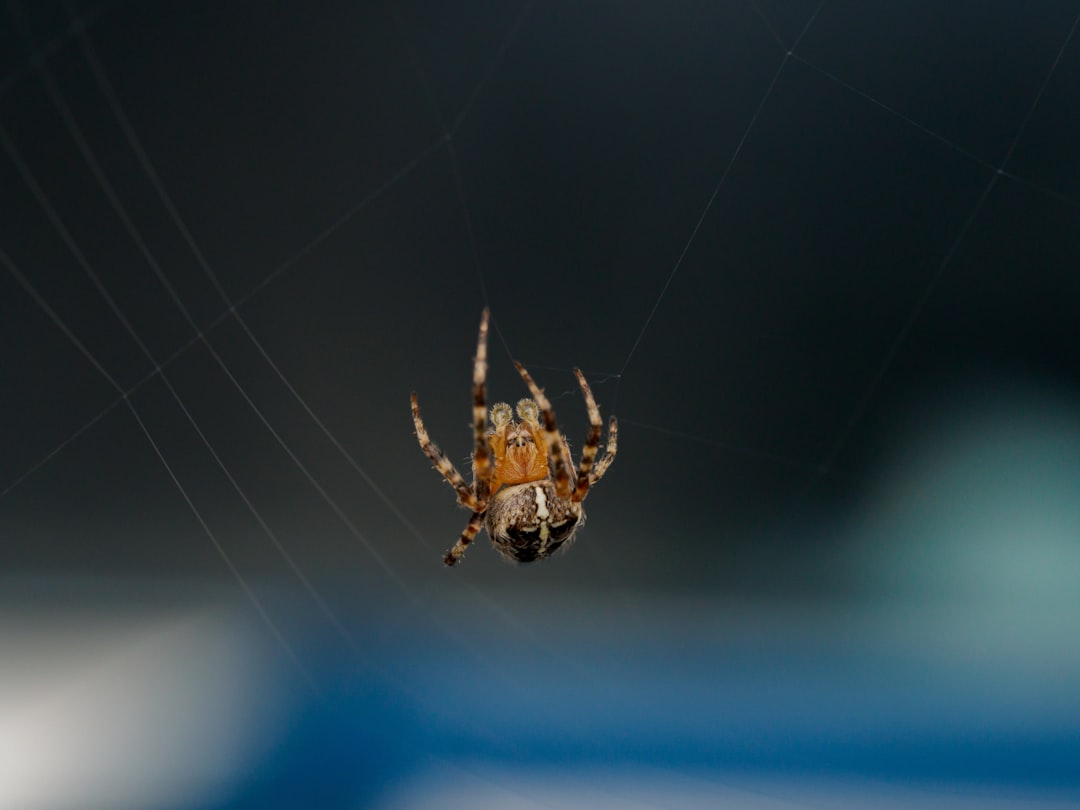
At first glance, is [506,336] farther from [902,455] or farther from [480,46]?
[902,455]

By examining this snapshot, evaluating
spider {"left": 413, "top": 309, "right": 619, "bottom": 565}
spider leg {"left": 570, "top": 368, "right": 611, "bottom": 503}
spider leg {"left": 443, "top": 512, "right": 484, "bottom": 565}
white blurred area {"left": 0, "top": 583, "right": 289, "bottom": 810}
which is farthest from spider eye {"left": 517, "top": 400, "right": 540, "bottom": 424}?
white blurred area {"left": 0, "top": 583, "right": 289, "bottom": 810}

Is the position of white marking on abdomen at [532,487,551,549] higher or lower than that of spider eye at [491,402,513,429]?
lower

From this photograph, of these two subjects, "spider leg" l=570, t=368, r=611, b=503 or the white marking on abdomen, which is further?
the white marking on abdomen

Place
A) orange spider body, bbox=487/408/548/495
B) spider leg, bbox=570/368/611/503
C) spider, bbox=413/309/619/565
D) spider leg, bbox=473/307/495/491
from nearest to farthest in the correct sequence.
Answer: spider leg, bbox=473/307/495/491
spider leg, bbox=570/368/611/503
spider, bbox=413/309/619/565
orange spider body, bbox=487/408/548/495

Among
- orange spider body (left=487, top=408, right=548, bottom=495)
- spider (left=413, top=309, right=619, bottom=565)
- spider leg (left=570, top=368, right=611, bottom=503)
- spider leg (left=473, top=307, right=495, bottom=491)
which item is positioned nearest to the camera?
spider leg (left=473, top=307, right=495, bottom=491)

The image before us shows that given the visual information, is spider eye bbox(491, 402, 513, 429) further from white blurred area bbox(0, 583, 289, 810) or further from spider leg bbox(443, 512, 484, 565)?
white blurred area bbox(0, 583, 289, 810)

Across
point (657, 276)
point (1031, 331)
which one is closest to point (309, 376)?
point (657, 276)

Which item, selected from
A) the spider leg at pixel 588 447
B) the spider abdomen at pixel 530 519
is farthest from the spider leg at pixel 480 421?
the spider leg at pixel 588 447
